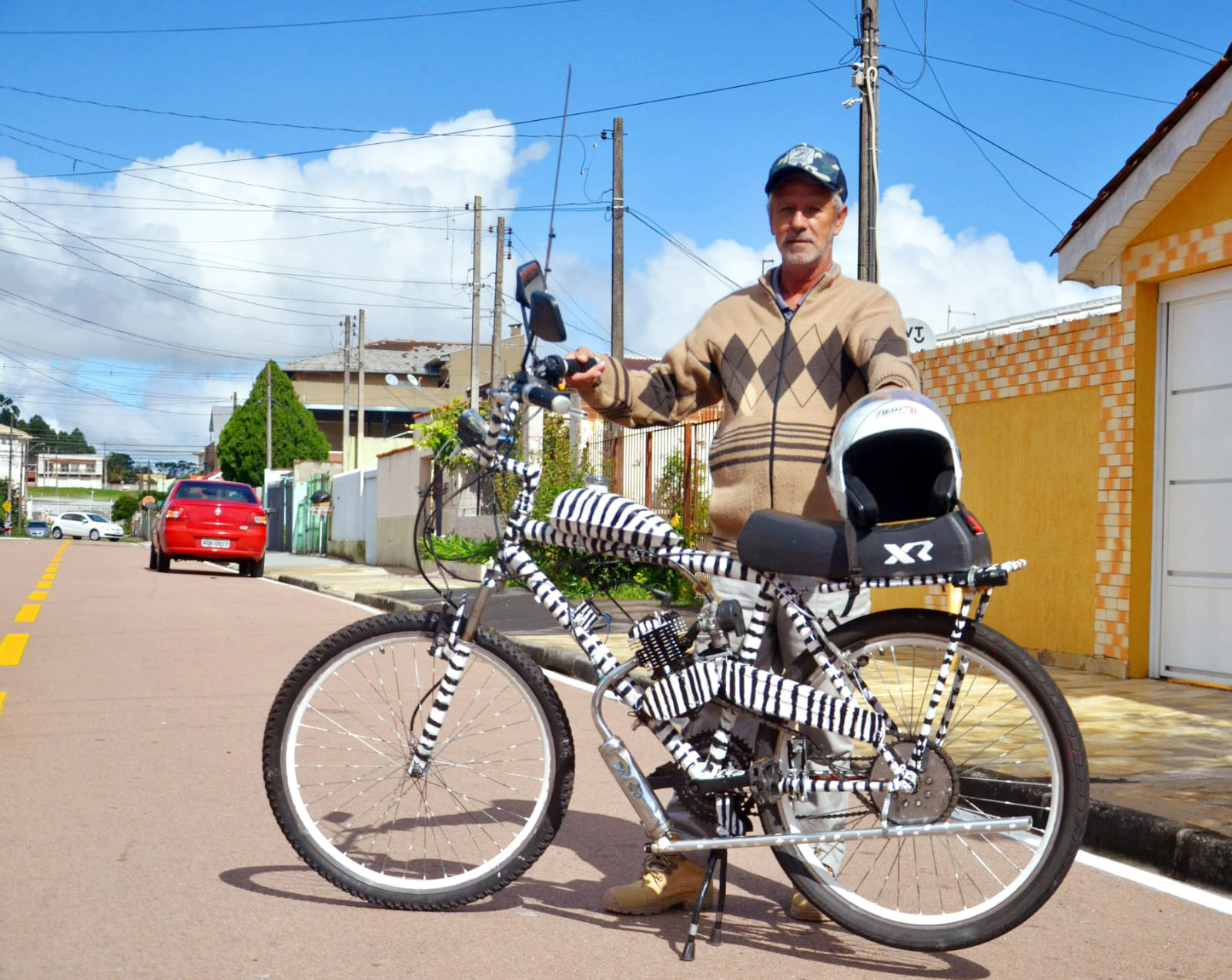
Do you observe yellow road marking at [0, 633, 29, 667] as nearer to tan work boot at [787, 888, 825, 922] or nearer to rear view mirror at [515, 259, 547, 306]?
tan work boot at [787, 888, 825, 922]

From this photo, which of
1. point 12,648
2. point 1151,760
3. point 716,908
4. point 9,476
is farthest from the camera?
point 9,476

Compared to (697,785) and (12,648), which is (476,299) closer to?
(12,648)

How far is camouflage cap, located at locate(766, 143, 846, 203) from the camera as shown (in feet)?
12.4

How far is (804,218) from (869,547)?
3.38ft

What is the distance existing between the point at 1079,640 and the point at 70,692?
6.66 metres

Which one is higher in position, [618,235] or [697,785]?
[618,235]

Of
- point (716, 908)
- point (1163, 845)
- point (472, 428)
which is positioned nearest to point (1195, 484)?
point (1163, 845)

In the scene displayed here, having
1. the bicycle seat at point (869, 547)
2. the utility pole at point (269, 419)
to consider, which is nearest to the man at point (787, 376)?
the bicycle seat at point (869, 547)

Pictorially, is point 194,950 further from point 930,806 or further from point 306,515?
point 306,515

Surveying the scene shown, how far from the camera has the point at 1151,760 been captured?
6031 mm

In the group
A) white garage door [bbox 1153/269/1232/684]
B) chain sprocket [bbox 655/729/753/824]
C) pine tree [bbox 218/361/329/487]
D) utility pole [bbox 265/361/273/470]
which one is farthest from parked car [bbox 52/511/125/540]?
chain sprocket [bbox 655/729/753/824]

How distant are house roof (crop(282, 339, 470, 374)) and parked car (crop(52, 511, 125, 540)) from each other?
45.8 ft

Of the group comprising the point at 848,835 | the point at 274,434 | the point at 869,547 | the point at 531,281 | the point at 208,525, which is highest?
the point at 274,434

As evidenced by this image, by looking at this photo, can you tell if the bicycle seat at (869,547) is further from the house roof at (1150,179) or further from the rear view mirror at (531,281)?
the house roof at (1150,179)
